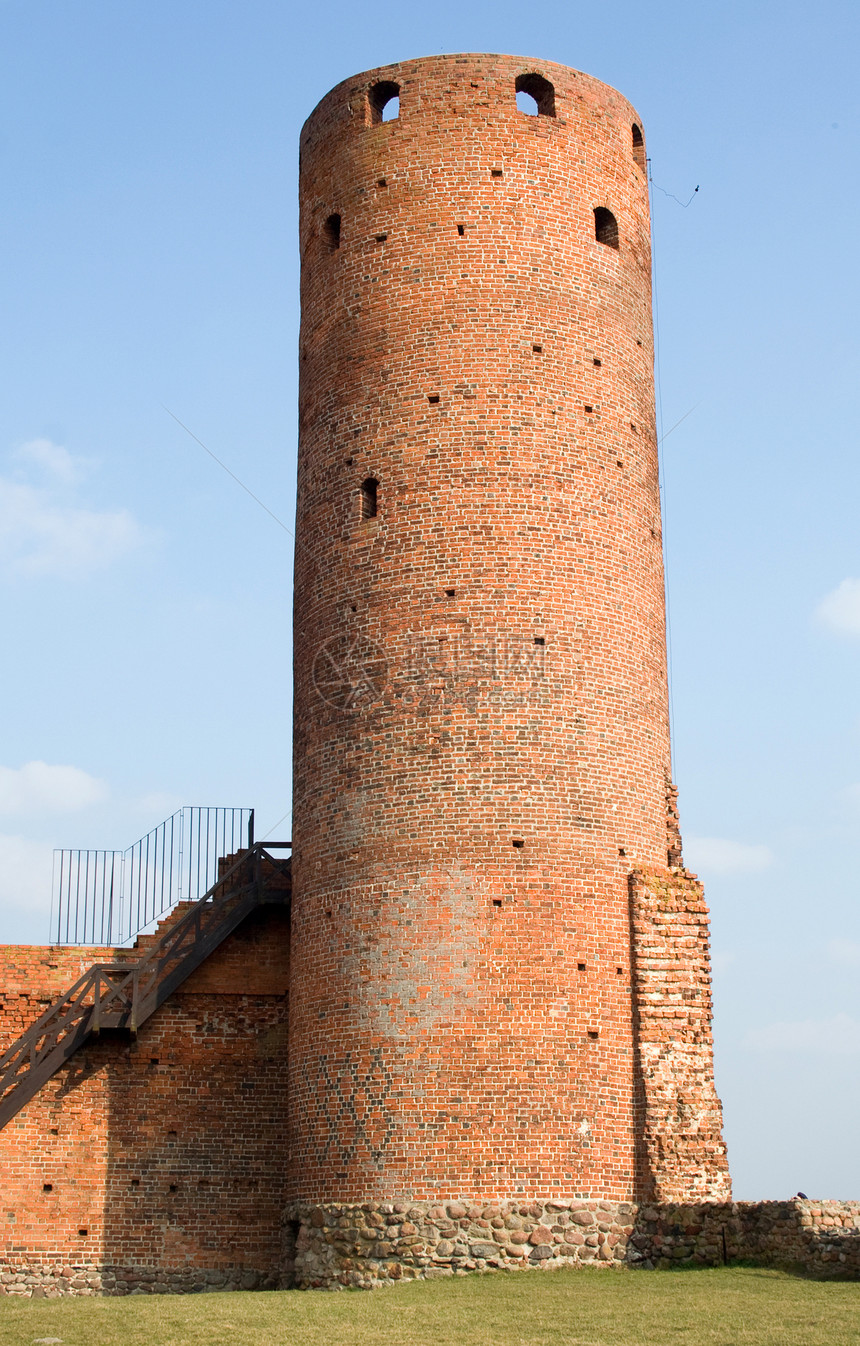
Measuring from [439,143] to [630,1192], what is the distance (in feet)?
41.7

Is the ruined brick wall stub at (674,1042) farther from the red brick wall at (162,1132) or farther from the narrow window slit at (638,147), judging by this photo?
the narrow window slit at (638,147)

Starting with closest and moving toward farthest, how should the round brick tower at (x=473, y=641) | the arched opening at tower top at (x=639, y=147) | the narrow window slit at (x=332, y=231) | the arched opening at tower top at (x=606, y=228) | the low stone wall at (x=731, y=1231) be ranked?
the low stone wall at (x=731, y=1231)
the round brick tower at (x=473, y=641)
the arched opening at tower top at (x=606, y=228)
the narrow window slit at (x=332, y=231)
the arched opening at tower top at (x=639, y=147)

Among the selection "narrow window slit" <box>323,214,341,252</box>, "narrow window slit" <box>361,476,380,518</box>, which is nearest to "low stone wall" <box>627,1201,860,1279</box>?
"narrow window slit" <box>361,476,380,518</box>

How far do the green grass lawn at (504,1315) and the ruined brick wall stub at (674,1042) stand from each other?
1130 millimetres

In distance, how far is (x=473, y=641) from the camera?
18.7 metres

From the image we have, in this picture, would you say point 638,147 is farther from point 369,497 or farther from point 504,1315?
point 504,1315

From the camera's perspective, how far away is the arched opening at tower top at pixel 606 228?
840 inches

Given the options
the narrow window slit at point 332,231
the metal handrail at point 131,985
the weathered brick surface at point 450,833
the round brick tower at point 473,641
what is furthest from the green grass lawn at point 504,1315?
the narrow window slit at point 332,231

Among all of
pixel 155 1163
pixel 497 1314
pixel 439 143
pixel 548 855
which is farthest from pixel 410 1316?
pixel 439 143

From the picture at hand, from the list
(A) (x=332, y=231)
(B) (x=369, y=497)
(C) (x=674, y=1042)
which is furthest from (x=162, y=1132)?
(A) (x=332, y=231)

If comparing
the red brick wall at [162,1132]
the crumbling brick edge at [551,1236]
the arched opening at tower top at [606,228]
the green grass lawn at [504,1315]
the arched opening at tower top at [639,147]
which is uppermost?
the arched opening at tower top at [639,147]

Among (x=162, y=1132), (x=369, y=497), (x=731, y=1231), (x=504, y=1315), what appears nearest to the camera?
(x=504, y=1315)

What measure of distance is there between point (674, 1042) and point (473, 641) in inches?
195

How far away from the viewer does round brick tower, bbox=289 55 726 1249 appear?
17516 millimetres
